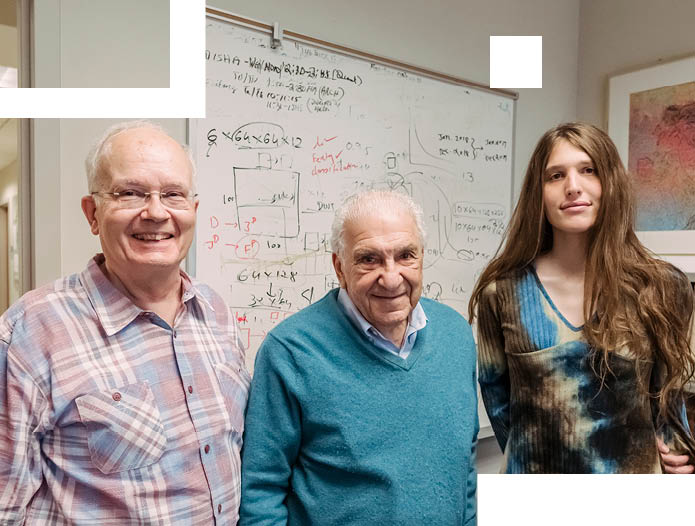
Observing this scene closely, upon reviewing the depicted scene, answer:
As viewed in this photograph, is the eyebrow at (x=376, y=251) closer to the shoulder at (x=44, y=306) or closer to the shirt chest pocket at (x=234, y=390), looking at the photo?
the shirt chest pocket at (x=234, y=390)

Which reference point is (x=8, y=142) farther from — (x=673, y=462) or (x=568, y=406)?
(x=673, y=462)

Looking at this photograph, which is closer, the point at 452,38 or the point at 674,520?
the point at 674,520

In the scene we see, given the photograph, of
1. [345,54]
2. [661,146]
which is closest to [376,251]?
[345,54]

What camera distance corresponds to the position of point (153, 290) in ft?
2.48

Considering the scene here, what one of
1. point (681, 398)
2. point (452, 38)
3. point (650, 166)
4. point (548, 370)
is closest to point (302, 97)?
point (452, 38)

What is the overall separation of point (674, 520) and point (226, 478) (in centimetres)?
64

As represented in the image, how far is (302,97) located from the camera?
5.34ft

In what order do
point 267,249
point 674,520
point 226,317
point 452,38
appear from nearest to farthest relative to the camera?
point 674,520, point 226,317, point 267,249, point 452,38

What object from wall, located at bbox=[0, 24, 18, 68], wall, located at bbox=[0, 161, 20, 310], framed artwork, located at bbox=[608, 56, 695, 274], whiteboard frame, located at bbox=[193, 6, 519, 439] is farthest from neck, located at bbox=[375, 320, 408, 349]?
framed artwork, located at bbox=[608, 56, 695, 274]

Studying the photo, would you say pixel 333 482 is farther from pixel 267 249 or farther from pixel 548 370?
pixel 267 249

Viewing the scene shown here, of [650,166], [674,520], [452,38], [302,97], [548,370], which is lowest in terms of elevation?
[548,370]

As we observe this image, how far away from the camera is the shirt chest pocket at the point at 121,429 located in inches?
25.6

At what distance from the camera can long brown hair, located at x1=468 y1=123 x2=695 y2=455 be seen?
87cm

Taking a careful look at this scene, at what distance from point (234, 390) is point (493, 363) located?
48 centimetres
